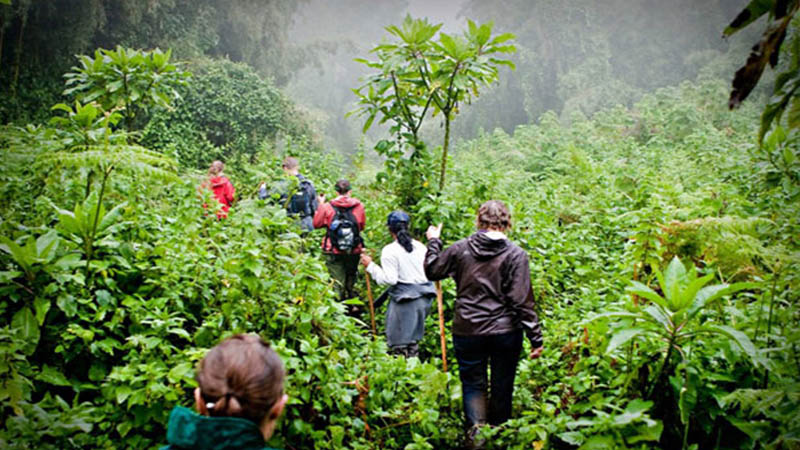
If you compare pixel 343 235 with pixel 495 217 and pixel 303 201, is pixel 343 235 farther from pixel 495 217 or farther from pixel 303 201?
pixel 495 217

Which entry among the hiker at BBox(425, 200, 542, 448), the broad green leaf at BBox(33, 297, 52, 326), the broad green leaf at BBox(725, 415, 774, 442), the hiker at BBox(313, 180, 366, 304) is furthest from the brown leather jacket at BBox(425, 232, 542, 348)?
the hiker at BBox(313, 180, 366, 304)

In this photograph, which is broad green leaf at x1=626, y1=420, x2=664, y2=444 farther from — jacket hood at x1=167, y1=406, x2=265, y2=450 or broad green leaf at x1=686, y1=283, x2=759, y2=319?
jacket hood at x1=167, y1=406, x2=265, y2=450

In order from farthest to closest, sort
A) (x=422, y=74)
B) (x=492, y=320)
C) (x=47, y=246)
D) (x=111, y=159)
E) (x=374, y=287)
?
(x=374, y=287)
(x=422, y=74)
(x=492, y=320)
(x=111, y=159)
(x=47, y=246)

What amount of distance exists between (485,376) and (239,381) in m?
2.41

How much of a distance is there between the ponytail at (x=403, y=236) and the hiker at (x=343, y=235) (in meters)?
1.29

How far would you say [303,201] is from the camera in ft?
22.6

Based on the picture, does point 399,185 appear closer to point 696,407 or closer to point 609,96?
point 696,407

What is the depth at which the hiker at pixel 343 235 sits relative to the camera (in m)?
5.99

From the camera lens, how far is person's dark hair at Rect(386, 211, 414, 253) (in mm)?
4797

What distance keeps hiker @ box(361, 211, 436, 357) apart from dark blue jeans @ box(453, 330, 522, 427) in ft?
4.25

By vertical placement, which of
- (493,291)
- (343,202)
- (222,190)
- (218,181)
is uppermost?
(218,181)

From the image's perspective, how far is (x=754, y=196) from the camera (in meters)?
5.78

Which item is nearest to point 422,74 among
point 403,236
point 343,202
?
point 343,202

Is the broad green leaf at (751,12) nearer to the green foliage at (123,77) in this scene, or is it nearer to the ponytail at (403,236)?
the ponytail at (403,236)
